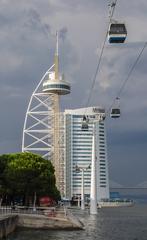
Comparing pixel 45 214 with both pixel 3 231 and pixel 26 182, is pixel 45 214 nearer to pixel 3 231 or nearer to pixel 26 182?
pixel 3 231

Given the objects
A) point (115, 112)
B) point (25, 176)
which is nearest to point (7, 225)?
point (115, 112)

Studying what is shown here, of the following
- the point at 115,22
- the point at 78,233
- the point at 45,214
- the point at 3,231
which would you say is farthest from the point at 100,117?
the point at 115,22

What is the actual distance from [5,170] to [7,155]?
30.2ft

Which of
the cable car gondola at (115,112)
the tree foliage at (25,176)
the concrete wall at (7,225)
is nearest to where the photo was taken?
the concrete wall at (7,225)

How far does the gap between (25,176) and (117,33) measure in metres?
92.2

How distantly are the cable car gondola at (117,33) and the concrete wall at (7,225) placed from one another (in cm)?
3415

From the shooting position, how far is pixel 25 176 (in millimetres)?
130250

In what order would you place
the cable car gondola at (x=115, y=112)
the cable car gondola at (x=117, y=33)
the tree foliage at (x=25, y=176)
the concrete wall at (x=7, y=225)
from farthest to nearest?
the tree foliage at (x=25, y=176) < the cable car gondola at (x=115, y=112) < the concrete wall at (x=7, y=225) < the cable car gondola at (x=117, y=33)

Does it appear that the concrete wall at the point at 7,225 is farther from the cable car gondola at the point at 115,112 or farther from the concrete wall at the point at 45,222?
the cable car gondola at the point at 115,112

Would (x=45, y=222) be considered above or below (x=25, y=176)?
below

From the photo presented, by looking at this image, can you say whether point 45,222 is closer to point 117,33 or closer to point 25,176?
point 25,176

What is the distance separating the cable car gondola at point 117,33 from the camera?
40906mm

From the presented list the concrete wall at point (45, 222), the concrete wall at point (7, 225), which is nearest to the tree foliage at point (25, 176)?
the concrete wall at point (45, 222)

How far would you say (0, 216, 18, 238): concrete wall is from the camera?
69688 millimetres
